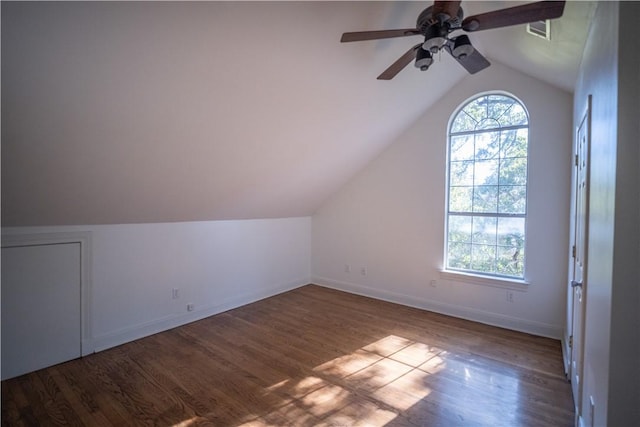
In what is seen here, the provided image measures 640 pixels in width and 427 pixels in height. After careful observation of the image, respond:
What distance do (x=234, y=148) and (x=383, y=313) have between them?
9.11 feet

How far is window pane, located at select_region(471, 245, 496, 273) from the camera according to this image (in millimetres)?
3787

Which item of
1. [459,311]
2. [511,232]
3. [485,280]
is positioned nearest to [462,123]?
[511,232]

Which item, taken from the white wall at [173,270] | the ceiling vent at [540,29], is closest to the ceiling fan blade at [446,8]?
the ceiling vent at [540,29]

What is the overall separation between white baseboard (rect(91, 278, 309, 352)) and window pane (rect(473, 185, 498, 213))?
3.08 meters

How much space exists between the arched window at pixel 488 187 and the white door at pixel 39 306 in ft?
13.6

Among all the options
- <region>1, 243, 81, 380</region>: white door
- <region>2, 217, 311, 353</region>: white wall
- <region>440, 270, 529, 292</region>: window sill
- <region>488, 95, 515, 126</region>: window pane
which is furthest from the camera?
<region>488, 95, 515, 126</region>: window pane

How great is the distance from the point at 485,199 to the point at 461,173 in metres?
0.44

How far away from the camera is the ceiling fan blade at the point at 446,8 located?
160 centimetres

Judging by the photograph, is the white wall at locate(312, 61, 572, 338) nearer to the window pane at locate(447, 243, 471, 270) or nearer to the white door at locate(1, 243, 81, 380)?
the window pane at locate(447, 243, 471, 270)

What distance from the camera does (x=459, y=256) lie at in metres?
4.02

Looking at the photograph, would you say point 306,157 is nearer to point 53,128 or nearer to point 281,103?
point 281,103

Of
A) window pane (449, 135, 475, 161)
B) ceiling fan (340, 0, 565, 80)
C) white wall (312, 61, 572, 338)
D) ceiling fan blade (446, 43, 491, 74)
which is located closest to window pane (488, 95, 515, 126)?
white wall (312, 61, 572, 338)

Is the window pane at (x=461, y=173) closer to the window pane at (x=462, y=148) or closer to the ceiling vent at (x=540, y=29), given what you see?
the window pane at (x=462, y=148)

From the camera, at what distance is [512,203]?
3.63 meters
